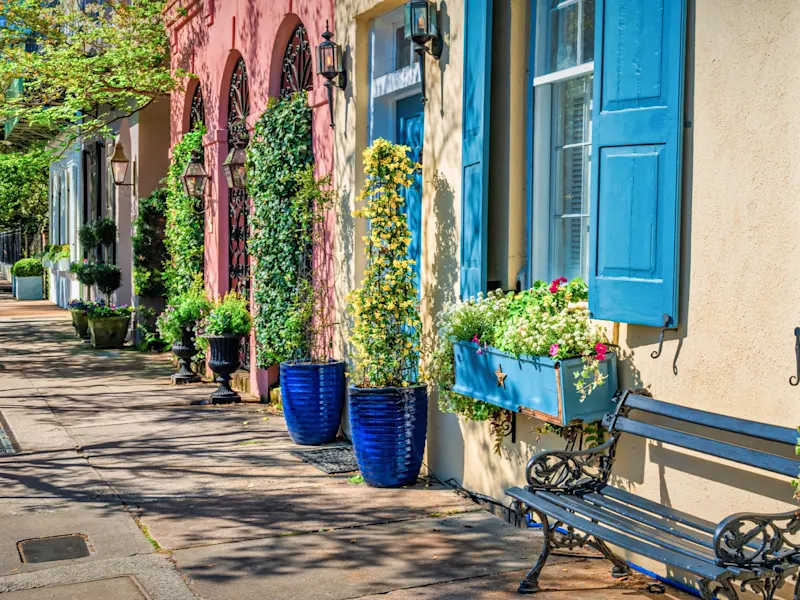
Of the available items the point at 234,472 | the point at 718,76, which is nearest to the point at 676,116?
the point at 718,76

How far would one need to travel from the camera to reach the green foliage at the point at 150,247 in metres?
14.6

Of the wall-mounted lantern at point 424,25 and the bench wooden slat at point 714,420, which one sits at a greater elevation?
the wall-mounted lantern at point 424,25

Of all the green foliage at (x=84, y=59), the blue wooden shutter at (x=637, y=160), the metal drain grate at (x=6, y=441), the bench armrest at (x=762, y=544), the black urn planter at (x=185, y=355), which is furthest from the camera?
the green foliage at (x=84, y=59)

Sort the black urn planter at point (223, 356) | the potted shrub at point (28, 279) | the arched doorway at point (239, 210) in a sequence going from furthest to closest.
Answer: the potted shrub at point (28, 279) → the arched doorway at point (239, 210) → the black urn planter at point (223, 356)

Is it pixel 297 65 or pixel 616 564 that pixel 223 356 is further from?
pixel 616 564

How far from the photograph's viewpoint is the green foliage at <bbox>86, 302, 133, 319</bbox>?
15.3 meters

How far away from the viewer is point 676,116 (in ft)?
15.2

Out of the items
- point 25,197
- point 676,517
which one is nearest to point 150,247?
point 676,517

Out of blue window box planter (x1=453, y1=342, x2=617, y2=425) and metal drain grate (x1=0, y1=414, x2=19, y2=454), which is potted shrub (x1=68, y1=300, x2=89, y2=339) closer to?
metal drain grate (x1=0, y1=414, x2=19, y2=454)

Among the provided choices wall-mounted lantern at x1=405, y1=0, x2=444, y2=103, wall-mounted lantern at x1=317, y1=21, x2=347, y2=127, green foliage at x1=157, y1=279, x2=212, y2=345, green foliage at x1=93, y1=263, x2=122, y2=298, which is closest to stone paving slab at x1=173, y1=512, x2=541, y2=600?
wall-mounted lantern at x1=405, y1=0, x2=444, y2=103

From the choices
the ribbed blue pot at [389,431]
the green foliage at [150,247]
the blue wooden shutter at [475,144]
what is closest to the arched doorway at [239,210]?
the green foliage at [150,247]

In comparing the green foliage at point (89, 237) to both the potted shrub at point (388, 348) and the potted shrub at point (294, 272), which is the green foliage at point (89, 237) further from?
the potted shrub at point (388, 348)

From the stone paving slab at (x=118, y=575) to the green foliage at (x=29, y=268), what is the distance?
2382 cm

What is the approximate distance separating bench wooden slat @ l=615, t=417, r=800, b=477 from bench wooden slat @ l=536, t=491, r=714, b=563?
385 millimetres
